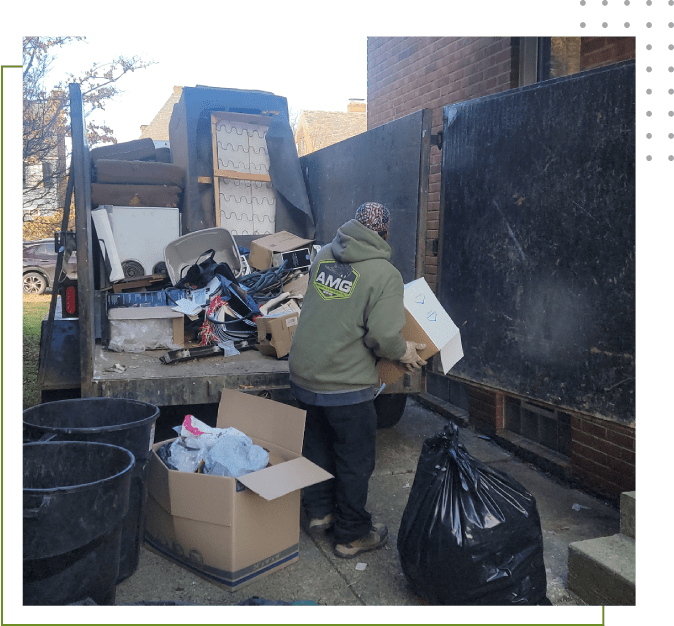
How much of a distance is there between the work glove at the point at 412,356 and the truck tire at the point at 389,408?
5.12 feet

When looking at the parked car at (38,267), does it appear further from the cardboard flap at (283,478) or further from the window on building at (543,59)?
the cardboard flap at (283,478)

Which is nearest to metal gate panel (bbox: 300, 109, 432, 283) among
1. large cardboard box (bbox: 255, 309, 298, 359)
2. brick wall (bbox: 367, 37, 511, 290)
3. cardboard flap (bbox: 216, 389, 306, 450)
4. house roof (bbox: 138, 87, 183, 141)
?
brick wall (bbox: 367, 37, 511, 290)

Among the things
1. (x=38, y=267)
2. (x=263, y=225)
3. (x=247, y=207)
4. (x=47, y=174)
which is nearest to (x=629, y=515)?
(x=263, y=225)

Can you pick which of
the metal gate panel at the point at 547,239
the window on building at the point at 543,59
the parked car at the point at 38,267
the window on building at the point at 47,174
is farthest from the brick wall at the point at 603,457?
the parked car at the point at 38,267

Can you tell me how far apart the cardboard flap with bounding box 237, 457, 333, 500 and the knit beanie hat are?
3.81ft

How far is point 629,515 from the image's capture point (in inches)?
107

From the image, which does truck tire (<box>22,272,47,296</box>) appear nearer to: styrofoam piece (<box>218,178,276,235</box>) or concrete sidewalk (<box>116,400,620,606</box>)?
styrofoam piece (<box>218,178,276,235</box>)

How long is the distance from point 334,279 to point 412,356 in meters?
0.53

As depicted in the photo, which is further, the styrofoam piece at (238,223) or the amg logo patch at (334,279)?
the styrofoam piece at (238,223)

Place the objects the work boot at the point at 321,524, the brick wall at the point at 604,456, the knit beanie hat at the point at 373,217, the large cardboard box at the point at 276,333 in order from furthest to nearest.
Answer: the large cardboard box at the point at 276,333 < the brick wall at the point at 604,456 < the work boot at the point at 321,524 < the knit beanie hat at the point at 373,217

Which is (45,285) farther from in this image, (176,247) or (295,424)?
(295,424)

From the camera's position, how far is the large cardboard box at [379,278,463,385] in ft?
9.75

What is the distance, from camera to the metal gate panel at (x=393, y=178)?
363cm

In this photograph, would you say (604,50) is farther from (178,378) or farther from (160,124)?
(160,124)
